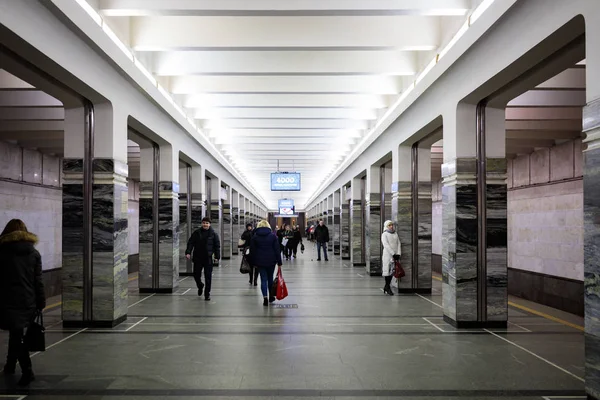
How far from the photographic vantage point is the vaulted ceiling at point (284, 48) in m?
6.70

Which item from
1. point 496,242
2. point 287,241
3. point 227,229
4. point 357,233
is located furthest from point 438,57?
point 227,229

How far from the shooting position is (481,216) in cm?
776

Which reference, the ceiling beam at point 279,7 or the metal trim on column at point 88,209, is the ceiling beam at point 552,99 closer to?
the ceiling beam at point 279,7

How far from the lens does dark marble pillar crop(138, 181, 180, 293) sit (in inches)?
460

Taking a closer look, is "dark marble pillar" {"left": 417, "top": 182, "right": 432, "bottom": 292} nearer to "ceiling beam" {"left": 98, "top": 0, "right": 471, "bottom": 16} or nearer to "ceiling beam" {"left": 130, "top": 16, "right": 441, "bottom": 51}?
"ceiling beam" {"left": 130, "top": 16, "right": 441, "bottom": 51}

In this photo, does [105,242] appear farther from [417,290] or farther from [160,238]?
[417,290]

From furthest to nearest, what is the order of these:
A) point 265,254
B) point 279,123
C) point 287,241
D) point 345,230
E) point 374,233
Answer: point 345,230, point 287,241, point 374,233, point 279,123, point 265,254

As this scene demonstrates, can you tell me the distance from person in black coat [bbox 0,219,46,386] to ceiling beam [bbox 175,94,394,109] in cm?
701

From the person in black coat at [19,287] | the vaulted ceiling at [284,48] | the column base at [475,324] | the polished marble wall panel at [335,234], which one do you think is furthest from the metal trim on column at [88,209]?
the polished marble wall panel at [335,234]

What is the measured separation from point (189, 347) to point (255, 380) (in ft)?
5.40

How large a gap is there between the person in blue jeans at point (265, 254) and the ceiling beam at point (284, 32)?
11.8 feet

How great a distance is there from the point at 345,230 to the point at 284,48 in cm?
1567

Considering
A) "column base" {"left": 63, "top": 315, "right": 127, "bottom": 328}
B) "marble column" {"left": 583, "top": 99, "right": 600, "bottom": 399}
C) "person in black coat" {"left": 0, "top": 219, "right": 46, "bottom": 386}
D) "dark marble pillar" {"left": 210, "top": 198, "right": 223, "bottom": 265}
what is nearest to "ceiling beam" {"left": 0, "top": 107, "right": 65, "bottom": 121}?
"column base" {"left": 63, "top": 315, "right": 127, "bottom": 328}

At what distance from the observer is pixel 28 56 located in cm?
564
